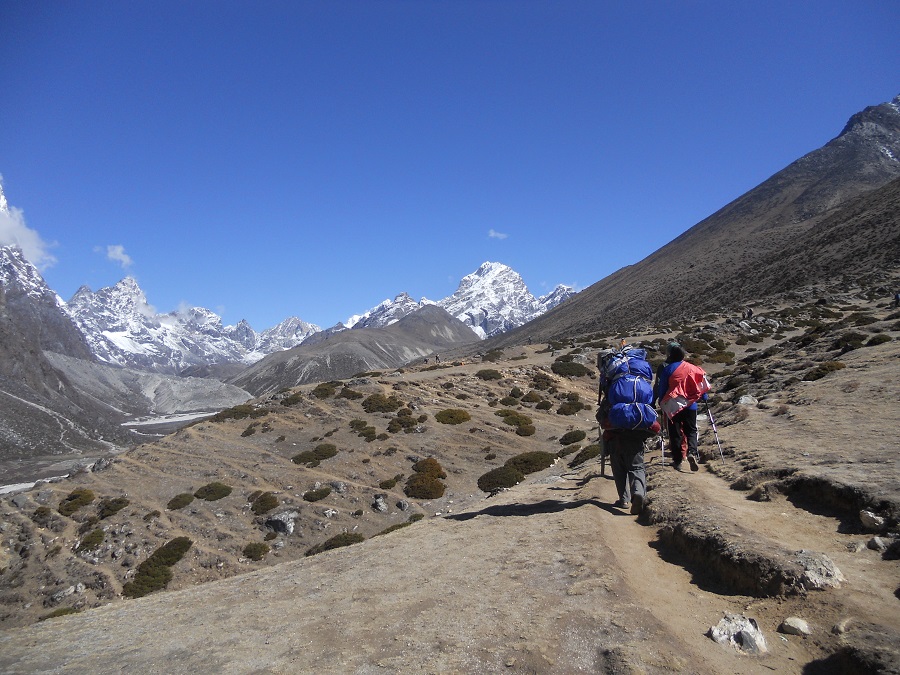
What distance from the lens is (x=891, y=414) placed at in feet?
33.4

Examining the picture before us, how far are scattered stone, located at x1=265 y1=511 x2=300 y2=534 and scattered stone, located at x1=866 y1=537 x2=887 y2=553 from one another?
23.2m

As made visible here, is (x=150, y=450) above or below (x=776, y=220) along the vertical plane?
below

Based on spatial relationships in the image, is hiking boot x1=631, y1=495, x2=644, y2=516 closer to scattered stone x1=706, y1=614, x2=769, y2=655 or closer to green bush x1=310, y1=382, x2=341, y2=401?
scattered stone x1=706, y1=614, x2=769, y2=655

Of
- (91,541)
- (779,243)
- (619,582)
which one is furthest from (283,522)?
(779,243)

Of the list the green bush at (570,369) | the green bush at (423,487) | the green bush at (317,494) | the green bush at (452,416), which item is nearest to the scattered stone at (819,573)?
the green bush at (423,487)

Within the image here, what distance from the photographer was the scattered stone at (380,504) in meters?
24.4

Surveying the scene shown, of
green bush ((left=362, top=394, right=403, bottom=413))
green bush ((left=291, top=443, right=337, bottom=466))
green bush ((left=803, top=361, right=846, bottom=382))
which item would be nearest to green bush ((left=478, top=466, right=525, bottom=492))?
green bush ((left=291, top=443, right=337, bottom=466))

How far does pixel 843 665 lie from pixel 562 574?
2940mm

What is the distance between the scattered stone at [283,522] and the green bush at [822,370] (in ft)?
74.0

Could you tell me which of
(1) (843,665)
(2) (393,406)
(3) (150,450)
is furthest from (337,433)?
(1) (843,665)

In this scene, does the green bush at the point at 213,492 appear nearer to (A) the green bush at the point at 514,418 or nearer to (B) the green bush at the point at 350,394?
(B) the green bush at the point at 350,394

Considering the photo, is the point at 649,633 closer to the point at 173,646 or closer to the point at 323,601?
the point at 323,601

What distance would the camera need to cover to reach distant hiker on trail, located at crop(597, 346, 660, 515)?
8.32 meters

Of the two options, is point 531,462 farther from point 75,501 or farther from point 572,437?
A: point 75,501
